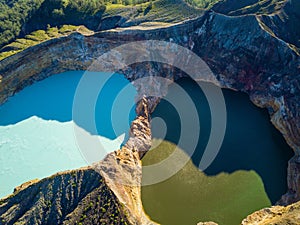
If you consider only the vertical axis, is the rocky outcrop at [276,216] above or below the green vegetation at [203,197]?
above

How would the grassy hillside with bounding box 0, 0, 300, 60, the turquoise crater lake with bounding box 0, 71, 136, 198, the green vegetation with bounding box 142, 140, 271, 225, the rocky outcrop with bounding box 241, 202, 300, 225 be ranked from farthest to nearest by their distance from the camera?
the grassy hillside with bounding box 0, 0, 300, 60 < the turquoise crater lake with bounding box 0, 71, 136, 198 < the green vegetation with bounding box 142, 140, 271, 225 < the rocky outcrop with bounding box 241, 202, 300, 225

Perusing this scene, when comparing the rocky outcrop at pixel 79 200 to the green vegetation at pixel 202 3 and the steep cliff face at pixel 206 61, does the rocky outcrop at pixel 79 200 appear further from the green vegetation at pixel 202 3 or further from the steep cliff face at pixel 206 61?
the green vegetation at pixel 202 3

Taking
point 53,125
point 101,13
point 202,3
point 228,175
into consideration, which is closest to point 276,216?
point 228,175

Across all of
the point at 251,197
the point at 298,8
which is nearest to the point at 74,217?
the point at 251,197

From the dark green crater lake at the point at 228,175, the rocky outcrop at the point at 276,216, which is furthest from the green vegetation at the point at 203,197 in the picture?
the rocky outcrop at the point at 276,216

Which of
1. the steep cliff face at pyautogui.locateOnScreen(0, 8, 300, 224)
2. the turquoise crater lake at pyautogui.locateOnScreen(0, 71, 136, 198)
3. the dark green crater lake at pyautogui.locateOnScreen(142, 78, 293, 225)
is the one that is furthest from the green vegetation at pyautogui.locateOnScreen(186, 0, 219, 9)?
the dark green crater lake at pyautogui.locateOnScreen(142, 78, 293, 225)

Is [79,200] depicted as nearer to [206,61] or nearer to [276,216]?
[276,216]

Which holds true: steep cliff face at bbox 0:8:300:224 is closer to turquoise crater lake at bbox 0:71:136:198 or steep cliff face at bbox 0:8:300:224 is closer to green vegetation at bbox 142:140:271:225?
turquoise crater lake at bbox 0:71:136:198
